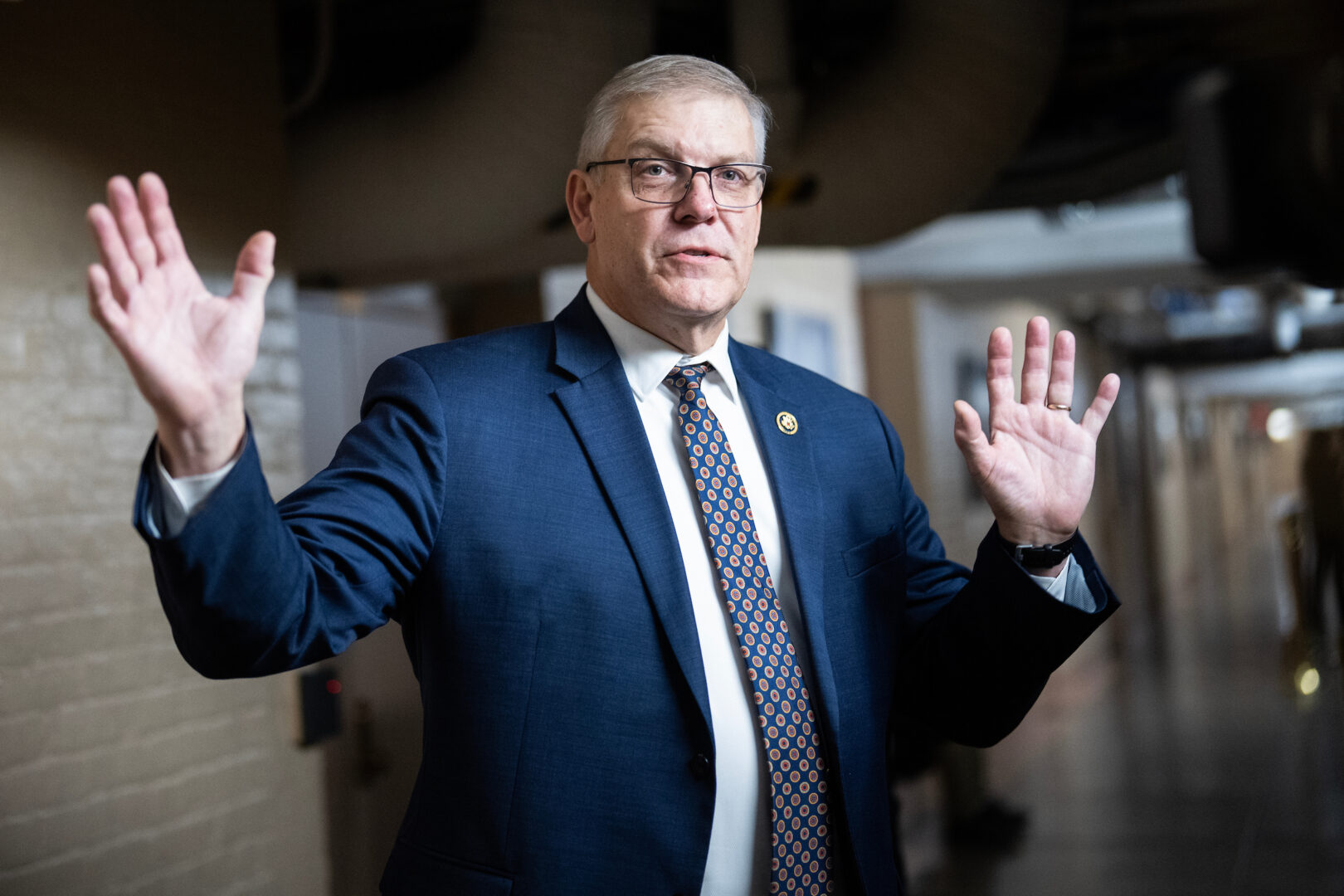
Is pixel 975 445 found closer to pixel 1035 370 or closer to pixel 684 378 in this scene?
pixel 1035 370

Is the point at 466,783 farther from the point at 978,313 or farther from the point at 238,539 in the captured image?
the point at 978,313

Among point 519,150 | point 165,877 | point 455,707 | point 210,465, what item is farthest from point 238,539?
point 519,150

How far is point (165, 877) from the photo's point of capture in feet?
7.29

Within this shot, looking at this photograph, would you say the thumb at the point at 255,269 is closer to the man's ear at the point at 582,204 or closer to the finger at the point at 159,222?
the finger at the point at 159,222

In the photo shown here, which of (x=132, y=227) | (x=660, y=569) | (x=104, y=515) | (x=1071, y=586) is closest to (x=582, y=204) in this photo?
(x=660, y=569)

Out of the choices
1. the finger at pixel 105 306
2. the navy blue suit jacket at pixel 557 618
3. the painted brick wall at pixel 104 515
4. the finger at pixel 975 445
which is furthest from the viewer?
the painted brick wall at pixel 104 515

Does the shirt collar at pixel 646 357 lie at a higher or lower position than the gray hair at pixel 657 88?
lower

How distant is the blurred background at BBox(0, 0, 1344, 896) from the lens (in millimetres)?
2076

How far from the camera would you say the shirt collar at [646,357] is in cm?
136

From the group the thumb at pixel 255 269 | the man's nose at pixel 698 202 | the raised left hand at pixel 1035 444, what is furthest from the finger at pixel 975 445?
the thumb at pixel 255 269

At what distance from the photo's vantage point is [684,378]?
1.37 meters

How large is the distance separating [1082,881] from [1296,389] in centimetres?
1918

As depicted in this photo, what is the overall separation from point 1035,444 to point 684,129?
0.54m

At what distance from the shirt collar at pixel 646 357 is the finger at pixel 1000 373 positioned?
306mm
